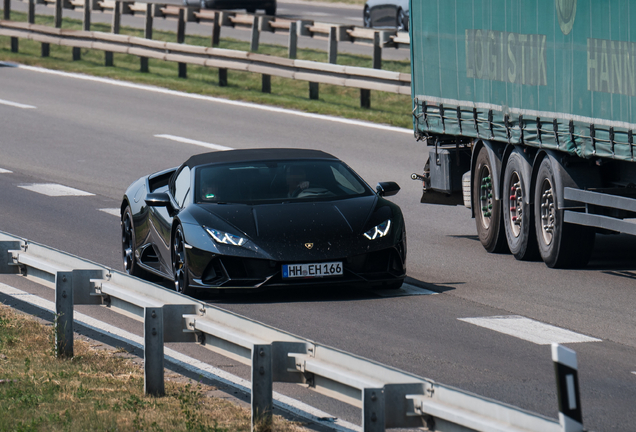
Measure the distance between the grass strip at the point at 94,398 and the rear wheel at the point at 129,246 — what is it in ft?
11.0

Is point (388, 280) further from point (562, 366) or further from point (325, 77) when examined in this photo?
point (325, 77)

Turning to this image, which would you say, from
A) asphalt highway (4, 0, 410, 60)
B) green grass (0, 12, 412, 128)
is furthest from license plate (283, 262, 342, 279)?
asphalt highway (4, 0, 410, 60)

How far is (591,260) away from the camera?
43.3ft

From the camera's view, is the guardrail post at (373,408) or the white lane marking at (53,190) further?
the white lane marking at (53,190)

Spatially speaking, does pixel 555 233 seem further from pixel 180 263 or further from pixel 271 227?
pixel 180 263

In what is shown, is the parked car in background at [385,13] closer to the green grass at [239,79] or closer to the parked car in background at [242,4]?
the green grass at [239,79]

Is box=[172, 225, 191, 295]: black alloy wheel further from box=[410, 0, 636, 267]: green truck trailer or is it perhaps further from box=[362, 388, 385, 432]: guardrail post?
box=[362, 388, 385, 432]: guardrail post

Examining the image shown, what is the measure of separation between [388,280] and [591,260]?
9.72 ft

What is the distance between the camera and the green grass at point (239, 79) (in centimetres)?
2673

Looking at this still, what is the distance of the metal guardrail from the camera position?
5.32 metres

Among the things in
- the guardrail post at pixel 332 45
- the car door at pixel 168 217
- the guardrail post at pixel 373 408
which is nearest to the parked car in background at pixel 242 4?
the guardrail post at pixel 332 45

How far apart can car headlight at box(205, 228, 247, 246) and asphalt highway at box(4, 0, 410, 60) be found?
1977cm

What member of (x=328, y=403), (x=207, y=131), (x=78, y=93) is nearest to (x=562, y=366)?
(x=328, y=403)

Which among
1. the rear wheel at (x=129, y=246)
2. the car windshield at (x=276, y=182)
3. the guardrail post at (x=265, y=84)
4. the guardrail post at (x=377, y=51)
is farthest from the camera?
the guardrail post at (x=265, y=84)
